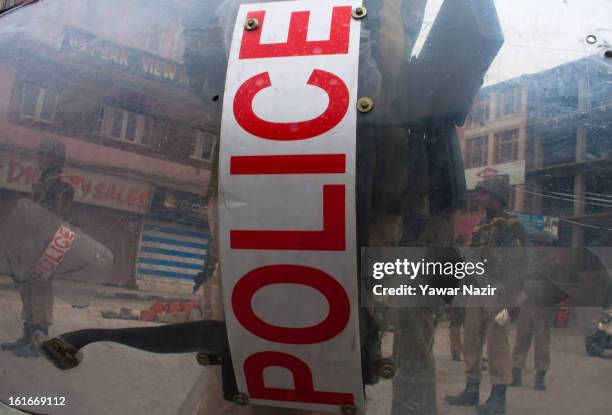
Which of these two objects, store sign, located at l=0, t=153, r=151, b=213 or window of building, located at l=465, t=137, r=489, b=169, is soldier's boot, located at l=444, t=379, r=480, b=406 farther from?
store sign, located at l=0, t=153, r=151, b=213

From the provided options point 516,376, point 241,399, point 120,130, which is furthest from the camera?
point 120,130

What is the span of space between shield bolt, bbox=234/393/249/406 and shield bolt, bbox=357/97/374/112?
762 mm

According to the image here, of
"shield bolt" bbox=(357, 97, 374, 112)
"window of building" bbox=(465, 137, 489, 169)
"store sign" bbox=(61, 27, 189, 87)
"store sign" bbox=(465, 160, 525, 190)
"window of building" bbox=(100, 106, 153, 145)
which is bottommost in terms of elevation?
"store sign" bbox=(465, 160, 525, 190)

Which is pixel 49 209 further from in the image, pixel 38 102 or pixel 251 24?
pixel 251 24

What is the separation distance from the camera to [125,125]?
1.43m

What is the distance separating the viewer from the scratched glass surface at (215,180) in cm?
124

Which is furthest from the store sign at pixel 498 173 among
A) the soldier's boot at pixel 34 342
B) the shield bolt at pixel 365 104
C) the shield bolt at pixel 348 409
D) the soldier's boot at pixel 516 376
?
the soldier's boot at pixel 34 342

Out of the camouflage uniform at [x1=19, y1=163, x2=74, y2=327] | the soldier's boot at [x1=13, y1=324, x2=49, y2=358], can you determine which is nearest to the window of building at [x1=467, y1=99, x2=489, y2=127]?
the camouflage uniform at [x1=19, y1=163, x2=74, y2=327]

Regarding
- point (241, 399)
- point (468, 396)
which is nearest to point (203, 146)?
point (241, 399)

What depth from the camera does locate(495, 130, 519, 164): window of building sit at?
4.12 feet

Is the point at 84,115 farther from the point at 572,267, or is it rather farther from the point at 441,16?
the point at 572,267

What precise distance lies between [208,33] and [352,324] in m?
0.86

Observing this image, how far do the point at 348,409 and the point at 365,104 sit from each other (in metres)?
0.73

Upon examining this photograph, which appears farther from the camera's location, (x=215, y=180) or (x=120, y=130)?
(x=120, y=130)
